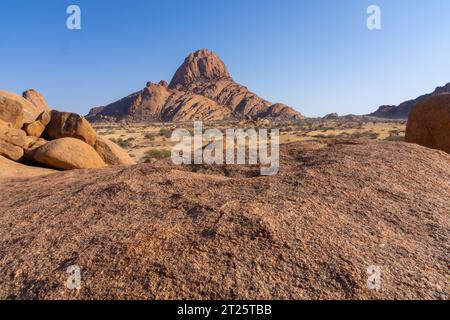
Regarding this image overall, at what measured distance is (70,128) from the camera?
11.6 meters

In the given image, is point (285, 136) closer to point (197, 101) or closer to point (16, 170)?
point (16, 170)

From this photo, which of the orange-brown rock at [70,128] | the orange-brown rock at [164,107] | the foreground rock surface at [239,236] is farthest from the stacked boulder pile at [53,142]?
the orange-brown rock at [164,107]

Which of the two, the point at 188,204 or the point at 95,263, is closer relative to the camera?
the point at 95,263

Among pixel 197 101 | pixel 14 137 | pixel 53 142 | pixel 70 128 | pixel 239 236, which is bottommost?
pixel 239 236

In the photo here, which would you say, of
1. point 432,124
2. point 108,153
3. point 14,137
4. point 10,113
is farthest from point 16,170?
point 432,124

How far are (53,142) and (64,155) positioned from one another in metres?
0.80

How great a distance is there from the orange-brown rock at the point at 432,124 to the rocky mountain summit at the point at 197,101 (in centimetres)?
8139

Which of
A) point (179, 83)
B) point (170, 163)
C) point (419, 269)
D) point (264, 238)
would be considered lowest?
point (419, 269)

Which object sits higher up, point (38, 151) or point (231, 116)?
point (231, 116)
